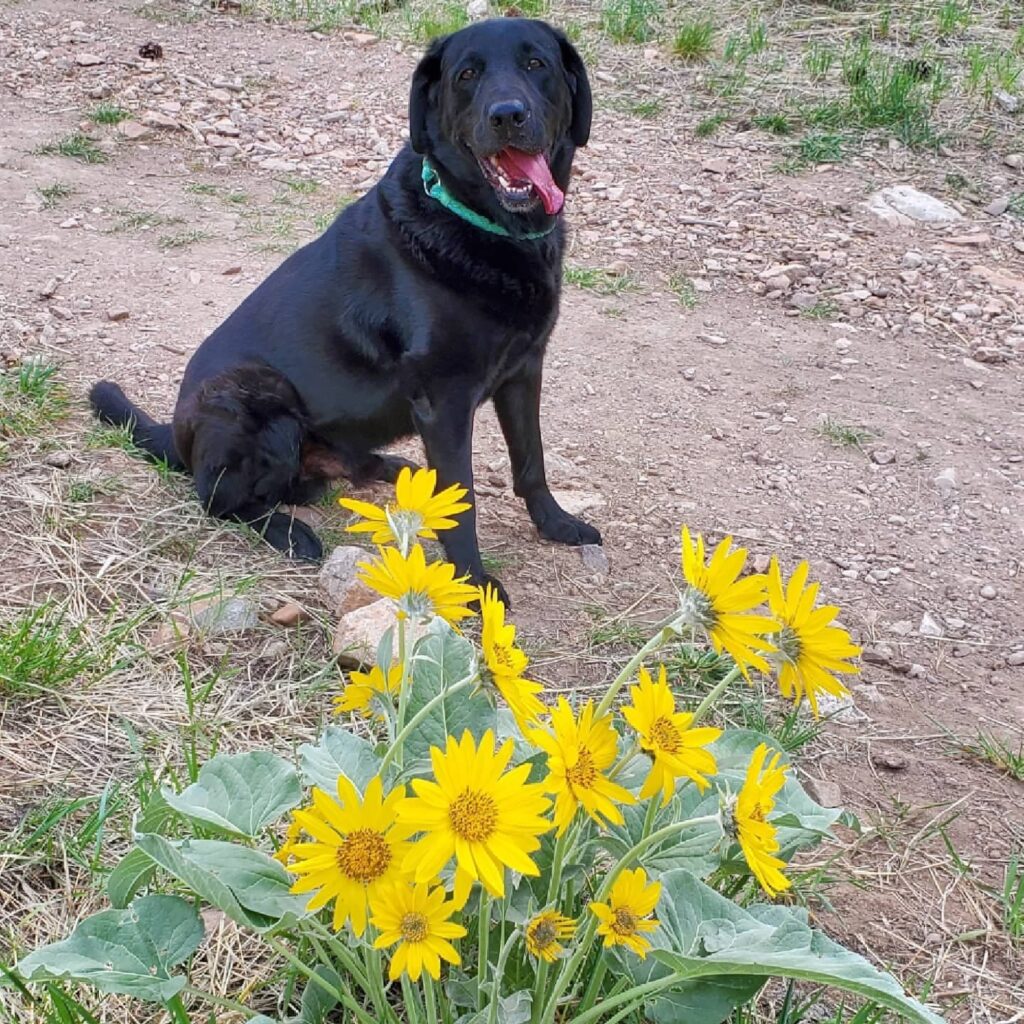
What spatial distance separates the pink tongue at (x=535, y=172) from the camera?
271cm

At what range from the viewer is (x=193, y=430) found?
9.68 feet

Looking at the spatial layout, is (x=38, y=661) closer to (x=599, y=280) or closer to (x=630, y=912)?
(x=630, y=912)

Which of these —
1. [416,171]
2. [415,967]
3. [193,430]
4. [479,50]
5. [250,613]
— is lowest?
[250,613]

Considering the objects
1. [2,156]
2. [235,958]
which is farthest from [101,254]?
[235,958]

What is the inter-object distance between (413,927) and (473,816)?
0.16 m

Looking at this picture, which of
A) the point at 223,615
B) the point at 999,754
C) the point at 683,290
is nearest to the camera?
the point at 999,754

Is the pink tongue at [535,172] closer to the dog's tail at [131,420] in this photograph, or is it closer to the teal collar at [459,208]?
the teal collar at [459,208]

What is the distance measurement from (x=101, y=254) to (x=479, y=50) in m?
2.29

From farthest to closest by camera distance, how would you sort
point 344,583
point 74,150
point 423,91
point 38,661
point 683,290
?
point 74,150 → point 683,290 → point 423,91 → point 344,583 → point 38,661

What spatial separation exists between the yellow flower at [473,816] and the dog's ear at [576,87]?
7.68ft

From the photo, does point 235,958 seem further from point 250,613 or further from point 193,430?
point 193,430

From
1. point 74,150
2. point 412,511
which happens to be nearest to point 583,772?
point 412,511

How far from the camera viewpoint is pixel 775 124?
567 cm

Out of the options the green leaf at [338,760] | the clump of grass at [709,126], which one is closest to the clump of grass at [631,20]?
the clump of grass at [709,126]
